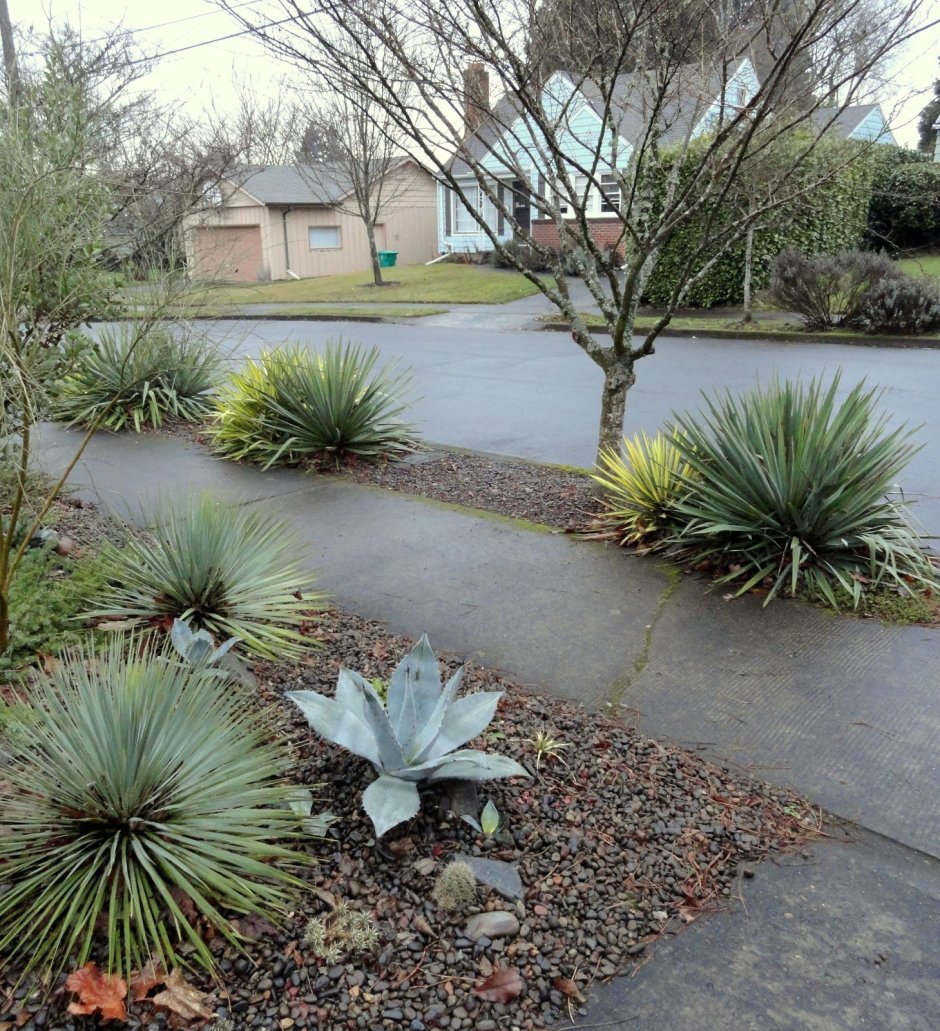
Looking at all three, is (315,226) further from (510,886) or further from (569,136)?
(510,886)

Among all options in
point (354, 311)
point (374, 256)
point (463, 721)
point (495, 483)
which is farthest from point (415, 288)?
point (463, 721)

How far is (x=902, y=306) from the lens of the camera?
14.8 m

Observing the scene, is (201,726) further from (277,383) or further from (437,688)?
(277,383)

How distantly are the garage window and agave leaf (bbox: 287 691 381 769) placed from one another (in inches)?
1511

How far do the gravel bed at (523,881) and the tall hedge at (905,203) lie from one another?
22.5 meters

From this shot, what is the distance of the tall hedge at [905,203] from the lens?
74.6ft

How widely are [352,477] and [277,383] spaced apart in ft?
3.60

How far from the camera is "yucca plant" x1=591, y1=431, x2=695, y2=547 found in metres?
5.30

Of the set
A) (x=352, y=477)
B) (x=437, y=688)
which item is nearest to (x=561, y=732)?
(x=437, y=688)

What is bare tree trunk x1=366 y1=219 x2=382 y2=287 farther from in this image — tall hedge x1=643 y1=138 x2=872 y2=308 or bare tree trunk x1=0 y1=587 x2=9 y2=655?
bare tree trunk x1=0 y1=587 x2=9 y2=655

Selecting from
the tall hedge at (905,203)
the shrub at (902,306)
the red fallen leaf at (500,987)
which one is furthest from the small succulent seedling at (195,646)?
the tall hedge at (905,203)

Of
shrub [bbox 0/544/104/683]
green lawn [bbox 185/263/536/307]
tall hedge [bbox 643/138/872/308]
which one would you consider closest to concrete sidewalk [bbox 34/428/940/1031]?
shrub [bbox 0/544/104/683]

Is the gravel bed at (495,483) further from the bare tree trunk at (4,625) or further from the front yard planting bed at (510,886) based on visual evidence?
the bare tree trunk at (4,625)

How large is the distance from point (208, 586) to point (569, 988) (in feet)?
8.07
